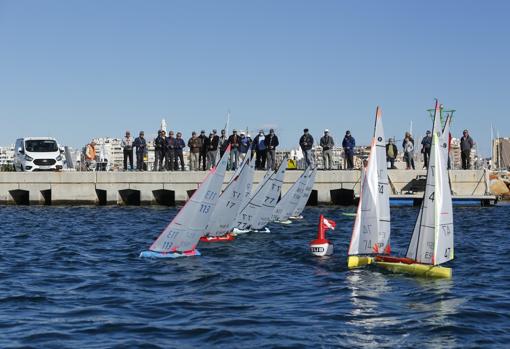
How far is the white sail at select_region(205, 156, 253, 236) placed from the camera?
26.8 meters

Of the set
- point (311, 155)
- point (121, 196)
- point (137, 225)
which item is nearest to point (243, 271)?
point (137, 225)

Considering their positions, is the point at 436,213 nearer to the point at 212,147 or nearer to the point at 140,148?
the point at 212,147

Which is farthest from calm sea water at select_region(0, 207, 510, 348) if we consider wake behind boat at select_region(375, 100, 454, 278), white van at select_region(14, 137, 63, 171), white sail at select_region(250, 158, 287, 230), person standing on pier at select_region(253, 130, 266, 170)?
white van at select_region(14, 137, 63, 171)

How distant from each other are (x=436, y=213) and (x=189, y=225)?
22.8 ft

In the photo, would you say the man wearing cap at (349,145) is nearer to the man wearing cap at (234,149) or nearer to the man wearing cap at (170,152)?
the man wearing cap at (234,149)

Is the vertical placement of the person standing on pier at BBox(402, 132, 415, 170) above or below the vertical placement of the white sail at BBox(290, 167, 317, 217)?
above

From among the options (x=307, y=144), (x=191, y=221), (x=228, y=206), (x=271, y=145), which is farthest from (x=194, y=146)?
(x=191, y=221)

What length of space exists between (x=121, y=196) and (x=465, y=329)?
30315 millimetres

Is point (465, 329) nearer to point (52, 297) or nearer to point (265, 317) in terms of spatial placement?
point (265, 317)

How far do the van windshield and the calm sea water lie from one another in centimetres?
1670

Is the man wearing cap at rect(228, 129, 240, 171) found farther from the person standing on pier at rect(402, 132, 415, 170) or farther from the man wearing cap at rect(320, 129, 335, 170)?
the person standing on pier at rect(402, 132, 415, 170)

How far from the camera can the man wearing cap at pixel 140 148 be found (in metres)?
41.1

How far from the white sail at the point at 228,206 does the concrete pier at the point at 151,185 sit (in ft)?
42.1

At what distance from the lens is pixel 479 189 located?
41.7 m
